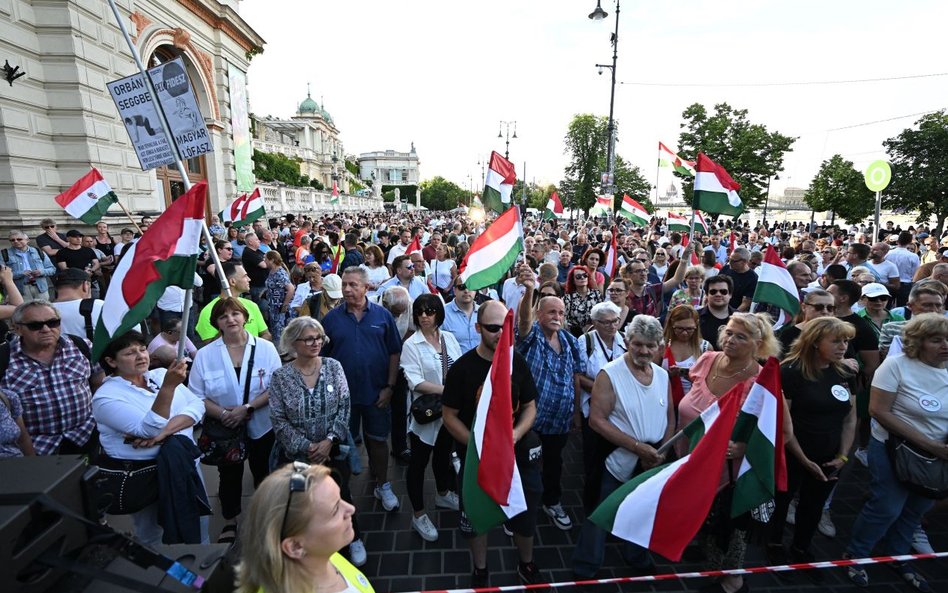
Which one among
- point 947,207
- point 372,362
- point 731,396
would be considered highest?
point 947,207

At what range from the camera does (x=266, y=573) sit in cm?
162

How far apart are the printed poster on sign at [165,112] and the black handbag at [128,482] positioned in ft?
10.0

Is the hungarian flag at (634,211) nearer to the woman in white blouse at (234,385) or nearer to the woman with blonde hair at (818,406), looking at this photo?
the woman with blonde hair at (818,406)

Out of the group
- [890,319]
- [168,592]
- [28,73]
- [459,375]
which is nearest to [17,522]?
[168,592]

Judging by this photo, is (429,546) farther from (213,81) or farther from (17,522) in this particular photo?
(213,81)

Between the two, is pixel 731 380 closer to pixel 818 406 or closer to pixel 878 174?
pixel 818 406

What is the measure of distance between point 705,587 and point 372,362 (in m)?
3.01

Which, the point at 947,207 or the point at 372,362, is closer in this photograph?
the point at 372,362

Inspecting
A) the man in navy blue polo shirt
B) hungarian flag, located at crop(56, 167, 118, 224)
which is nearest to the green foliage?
hungarian flag, located at crop(56, 167, 118, 224)

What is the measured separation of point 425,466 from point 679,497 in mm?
2105

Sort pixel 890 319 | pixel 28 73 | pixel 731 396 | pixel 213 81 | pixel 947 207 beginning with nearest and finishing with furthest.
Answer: pixel 731 396 < pixel 890 319 < pixel 28 73 < pixel 213 81 < pixel 947 207

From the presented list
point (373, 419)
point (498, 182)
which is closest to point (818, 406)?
point (373, 419)

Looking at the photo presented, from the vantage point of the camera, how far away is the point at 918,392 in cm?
327

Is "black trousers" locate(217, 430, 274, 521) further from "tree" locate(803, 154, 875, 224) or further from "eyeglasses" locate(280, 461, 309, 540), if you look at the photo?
"tree" locate(803, 154, 875, 224)
